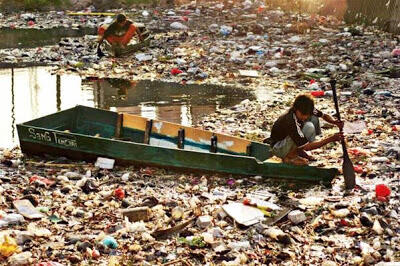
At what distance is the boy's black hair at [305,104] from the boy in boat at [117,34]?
9.19 meters

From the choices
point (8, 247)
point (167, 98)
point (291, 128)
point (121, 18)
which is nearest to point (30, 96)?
point (167, 98)

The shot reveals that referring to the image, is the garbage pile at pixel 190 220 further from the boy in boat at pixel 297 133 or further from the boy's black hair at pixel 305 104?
the boy's black hair at pixel 305 104

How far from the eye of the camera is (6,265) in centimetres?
532

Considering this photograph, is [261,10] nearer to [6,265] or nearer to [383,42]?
[383,42]

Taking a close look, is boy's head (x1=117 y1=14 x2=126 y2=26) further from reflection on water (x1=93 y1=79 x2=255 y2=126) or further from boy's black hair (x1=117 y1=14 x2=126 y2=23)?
reflection on water (x1=93 y1=79 x2=255 y2=126)

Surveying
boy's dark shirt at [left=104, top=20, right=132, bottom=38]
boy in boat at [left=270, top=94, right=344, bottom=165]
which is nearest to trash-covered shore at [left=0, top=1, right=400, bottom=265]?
boy in boat at [left=270, top=94, right=344, bottom=165]

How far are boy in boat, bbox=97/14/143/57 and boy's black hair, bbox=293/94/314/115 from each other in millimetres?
9186

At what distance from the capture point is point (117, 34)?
50.4ft

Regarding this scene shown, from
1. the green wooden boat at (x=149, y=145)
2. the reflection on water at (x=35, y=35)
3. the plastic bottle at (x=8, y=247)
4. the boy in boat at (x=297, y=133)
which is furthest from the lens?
the reflection on water at (x=35, y=35)

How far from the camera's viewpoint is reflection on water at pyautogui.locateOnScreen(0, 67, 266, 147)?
37.2ft

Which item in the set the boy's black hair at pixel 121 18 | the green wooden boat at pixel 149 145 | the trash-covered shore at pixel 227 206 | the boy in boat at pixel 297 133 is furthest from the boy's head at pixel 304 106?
the boy's black hair at pixel 121 18

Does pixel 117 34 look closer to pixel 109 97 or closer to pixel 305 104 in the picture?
pixel 109 97

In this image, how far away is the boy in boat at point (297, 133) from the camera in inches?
272

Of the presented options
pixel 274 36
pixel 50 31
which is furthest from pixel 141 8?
pixel 274 36
